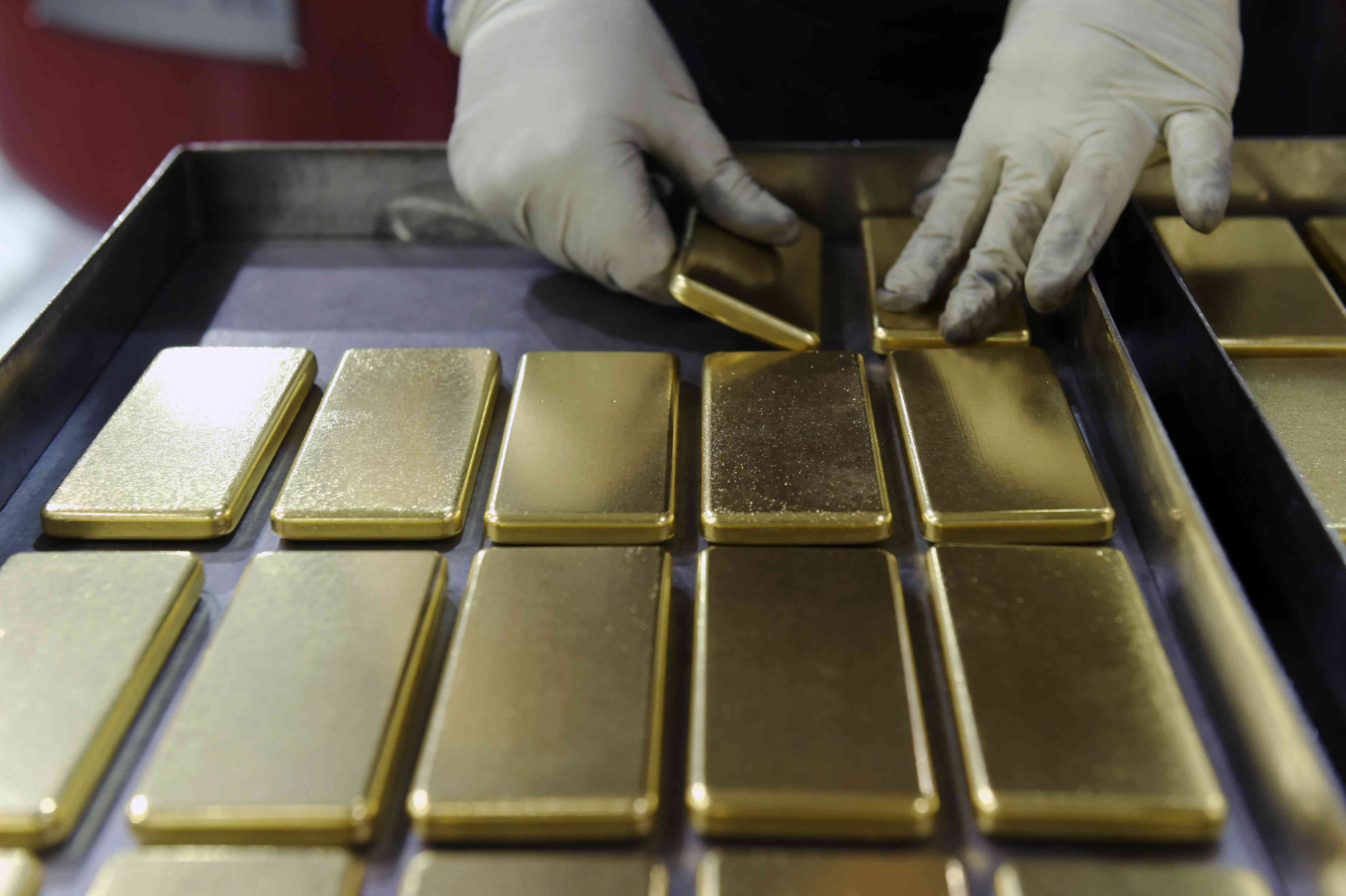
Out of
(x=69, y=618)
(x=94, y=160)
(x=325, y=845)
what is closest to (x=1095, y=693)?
(x=325, y=845)

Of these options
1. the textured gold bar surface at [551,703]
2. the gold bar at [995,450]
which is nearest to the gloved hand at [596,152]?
the gold bar at [995,450]

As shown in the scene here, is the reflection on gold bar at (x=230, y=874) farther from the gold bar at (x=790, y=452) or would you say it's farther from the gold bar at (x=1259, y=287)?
the gold bar at (x=1259, y=287)

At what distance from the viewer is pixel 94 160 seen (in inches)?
118

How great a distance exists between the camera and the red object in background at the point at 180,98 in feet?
8.98

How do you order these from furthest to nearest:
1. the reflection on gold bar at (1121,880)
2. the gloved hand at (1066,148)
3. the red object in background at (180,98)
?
the red object in background at (180,98) → the gloved hand at (1066,148) → the reflection on gold bar at (1121,880)

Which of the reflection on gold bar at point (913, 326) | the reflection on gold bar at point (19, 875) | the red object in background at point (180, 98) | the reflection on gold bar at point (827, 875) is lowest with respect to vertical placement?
the reflection on gold bar at point (19, 875)

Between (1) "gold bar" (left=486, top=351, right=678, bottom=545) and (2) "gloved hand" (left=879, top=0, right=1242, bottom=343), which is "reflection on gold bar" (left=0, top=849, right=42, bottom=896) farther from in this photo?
(2) "gloved hand" (left=879, top=0, right=1242, bottom=343)

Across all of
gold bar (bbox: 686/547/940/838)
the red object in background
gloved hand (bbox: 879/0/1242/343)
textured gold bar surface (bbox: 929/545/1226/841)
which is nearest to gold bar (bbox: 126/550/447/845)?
gold bar (bbox: 686/547/940/838)

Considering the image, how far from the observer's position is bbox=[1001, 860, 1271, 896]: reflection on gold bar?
0.61 meters

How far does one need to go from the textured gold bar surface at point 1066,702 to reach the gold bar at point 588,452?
0.90 feet

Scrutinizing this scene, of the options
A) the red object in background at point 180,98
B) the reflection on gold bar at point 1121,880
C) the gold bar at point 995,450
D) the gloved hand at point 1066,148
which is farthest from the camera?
the red object in background at point 180,98

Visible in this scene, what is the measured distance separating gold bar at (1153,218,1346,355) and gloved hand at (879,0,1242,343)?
0.11 m

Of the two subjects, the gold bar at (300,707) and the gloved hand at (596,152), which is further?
the gloved hand at (596,152)

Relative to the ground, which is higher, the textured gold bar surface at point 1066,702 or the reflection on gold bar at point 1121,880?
the textured gold bar surface at point 1066,702
